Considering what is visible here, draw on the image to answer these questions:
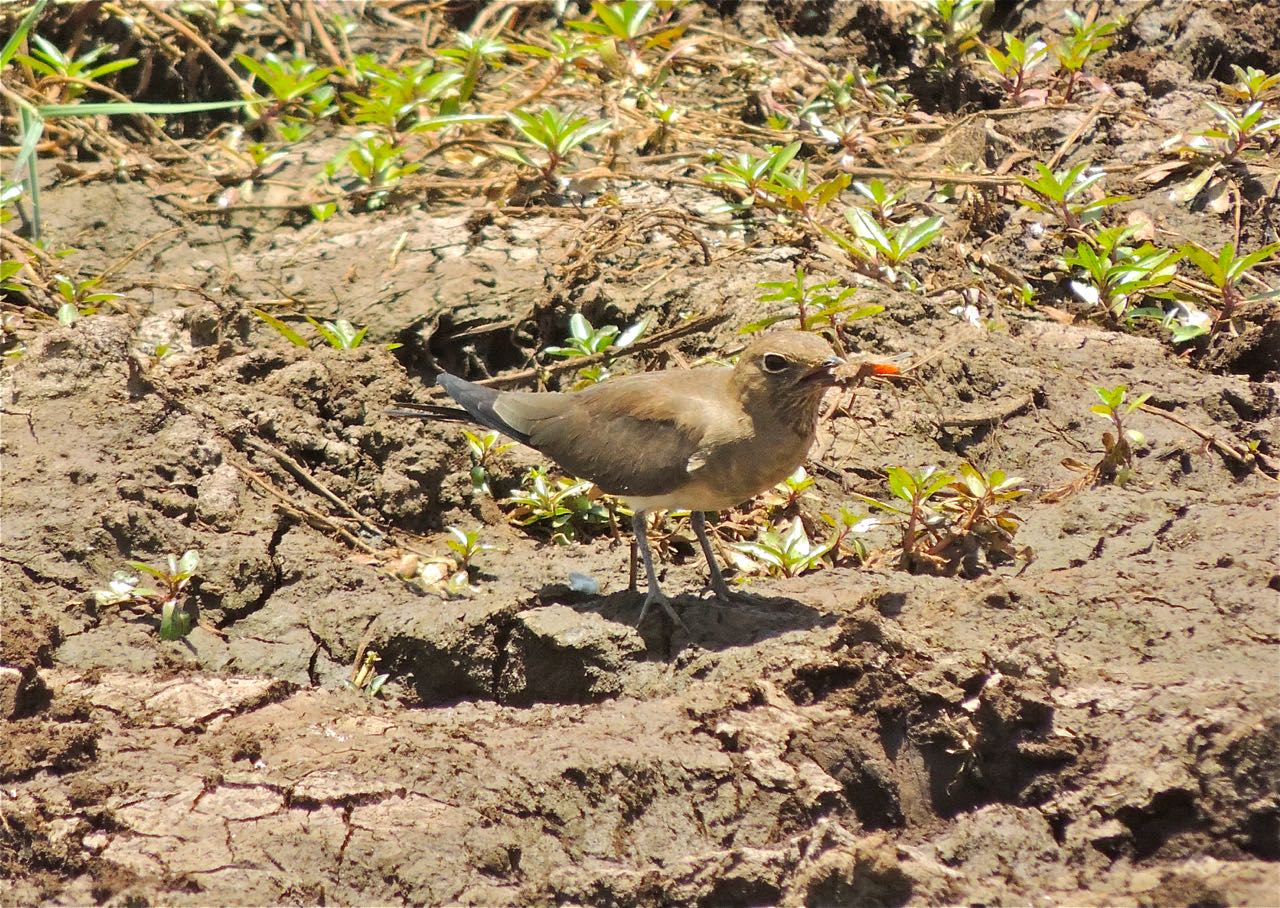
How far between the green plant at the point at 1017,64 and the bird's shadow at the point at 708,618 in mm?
4229

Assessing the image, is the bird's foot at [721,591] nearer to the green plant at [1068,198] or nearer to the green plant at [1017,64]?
the green plant at [1068,198]

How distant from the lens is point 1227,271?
5.81 m

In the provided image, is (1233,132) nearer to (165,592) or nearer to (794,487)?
(794,487)

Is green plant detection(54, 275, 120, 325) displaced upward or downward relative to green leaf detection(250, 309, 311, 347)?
downward

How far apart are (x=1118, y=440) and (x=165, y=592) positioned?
362cm

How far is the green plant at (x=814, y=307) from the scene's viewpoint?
558 centimetres

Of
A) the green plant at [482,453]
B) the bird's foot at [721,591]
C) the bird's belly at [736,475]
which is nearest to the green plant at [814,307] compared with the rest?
the bird's belly at [736,475]

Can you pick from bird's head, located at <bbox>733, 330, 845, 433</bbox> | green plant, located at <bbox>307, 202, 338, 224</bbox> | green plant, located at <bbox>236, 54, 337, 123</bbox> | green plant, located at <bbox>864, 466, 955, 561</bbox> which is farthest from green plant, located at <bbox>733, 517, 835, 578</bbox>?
green plant, located at <bbox>236, 54, 337, 123</bbox>

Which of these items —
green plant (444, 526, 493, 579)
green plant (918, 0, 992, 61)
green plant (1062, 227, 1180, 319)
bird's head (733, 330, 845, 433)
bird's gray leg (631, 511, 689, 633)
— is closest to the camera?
bird's gray leg (631, 511, 689, 633)

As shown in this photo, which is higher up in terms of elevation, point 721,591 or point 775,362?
point 775,362

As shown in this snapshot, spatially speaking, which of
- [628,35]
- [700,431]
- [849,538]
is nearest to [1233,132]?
[849,538]

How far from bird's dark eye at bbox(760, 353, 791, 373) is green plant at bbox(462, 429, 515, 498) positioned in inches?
61.6

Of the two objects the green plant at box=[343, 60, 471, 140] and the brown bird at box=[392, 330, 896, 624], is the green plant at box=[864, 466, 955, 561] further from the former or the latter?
the green plant at box=[343, 60, 471, 140]

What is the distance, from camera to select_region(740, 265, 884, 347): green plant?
5582 mm
